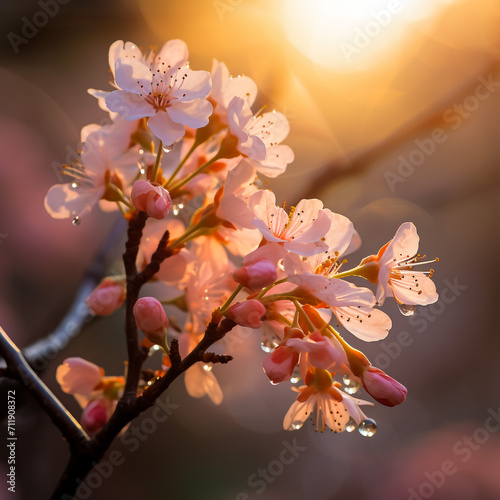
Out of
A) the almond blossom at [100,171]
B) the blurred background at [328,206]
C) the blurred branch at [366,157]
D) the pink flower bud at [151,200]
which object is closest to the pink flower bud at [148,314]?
the pink flower bud at [151,200]

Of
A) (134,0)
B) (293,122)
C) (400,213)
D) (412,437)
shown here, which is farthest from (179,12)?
(412,437)

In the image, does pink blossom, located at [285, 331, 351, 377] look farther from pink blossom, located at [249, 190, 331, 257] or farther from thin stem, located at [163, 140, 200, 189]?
thin stem, located at [163, 140, 200, 189]

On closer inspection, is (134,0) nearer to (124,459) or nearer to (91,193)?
(91,193)

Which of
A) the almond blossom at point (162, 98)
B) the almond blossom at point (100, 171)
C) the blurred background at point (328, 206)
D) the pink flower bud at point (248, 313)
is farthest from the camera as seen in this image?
the blurred background at point (328, 206)

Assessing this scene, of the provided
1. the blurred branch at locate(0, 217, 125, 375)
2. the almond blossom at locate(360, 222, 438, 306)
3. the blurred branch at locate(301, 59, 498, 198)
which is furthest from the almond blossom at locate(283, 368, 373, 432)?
the blurred branch at locate(301, 59, 498, 198)

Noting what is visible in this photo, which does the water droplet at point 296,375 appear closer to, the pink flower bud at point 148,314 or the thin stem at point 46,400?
the pink flower bud at point 148,314

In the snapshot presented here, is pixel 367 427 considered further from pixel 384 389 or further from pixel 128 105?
pixel 128 105
